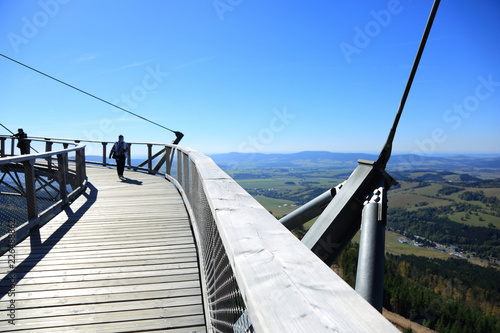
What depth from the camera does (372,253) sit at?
2783mm

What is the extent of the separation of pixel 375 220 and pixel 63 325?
2.97 metres

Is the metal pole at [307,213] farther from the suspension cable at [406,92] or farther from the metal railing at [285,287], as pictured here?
the metal railing at [285,287]

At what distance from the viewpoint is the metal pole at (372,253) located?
264 cm

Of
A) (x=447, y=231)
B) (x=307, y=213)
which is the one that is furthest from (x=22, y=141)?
(x=447, y=231)

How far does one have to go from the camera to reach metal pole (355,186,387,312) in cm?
264

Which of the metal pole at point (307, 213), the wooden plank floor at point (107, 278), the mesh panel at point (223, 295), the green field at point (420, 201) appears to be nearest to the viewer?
the mesh panel at point (223, 295)

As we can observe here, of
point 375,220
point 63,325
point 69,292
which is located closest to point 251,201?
point 375,220

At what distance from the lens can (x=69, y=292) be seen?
2.99 metres

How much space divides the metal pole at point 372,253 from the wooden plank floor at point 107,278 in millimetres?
1461

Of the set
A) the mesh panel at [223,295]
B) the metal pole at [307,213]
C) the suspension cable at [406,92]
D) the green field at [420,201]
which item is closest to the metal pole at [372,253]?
the suspension cable at [406,92]

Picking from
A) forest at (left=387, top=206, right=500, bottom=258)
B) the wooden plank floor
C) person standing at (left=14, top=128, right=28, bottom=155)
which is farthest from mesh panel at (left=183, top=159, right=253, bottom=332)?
forest at (left=387, top=206, right=500, bottom=258)

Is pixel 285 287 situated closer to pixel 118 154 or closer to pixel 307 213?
pixel 307 213

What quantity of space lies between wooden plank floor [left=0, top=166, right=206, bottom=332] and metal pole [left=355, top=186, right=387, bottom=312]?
1.46m

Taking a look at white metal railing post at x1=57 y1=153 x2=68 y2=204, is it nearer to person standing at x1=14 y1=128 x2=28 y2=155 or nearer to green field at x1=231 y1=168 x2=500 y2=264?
person standing at x1=14 y1=128 x2=28 y2=155
